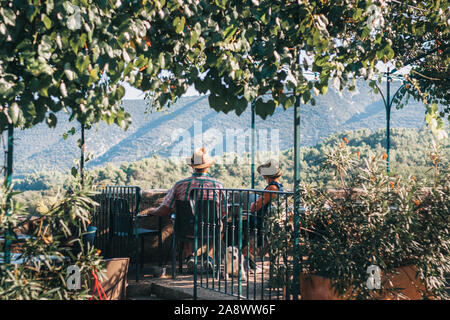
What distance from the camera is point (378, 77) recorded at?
376 cm

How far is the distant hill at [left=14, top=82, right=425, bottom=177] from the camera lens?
945 inches

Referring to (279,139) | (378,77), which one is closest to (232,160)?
(279,139)

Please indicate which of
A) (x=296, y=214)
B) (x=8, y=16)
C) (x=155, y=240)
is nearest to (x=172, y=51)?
(x=8, y=16)

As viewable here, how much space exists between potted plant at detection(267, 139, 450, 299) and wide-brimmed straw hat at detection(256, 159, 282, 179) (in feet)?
5.00

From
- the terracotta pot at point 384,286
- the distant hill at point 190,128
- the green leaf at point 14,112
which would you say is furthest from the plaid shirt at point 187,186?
the distant hill at point 190,128

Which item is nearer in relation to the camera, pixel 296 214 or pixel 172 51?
pixel 172 51

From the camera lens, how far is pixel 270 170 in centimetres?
548

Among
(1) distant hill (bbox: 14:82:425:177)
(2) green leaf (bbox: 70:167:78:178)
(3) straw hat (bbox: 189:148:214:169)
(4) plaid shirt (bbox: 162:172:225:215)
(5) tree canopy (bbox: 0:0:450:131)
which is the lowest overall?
(4) plaid shirt (bbox: 162:172:225:215)

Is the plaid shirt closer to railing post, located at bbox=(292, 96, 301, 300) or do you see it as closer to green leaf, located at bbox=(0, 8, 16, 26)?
railing post, located at bbox=(292, 96, 301, 300)

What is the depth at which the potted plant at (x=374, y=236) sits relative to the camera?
3.43 m

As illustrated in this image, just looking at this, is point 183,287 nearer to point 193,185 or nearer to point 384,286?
point 193,185

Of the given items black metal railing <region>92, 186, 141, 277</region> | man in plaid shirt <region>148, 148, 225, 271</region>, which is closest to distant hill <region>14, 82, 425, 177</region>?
black metal railing <region>92, 186, 141, 277</region>

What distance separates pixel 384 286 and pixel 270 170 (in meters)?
2.22
